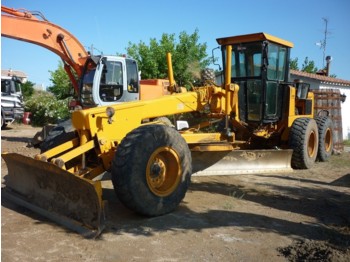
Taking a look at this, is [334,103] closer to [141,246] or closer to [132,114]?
[132,114]

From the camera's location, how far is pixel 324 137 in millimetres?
9820

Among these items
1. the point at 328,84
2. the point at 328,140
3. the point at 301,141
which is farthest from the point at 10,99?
the point at 328,84

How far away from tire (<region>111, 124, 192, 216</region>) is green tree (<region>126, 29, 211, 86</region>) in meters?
13.5

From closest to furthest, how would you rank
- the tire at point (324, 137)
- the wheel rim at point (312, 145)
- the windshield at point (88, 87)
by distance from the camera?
the wheel rim at point (312, 145) < the tire at point (324, 137) < the windshield at point (88, 87)

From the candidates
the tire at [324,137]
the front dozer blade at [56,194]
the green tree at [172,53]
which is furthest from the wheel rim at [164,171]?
the green tree at [172,53]

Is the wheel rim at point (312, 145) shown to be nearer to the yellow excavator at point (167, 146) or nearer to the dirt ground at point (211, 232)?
the yellow excavator at point (167, 146)

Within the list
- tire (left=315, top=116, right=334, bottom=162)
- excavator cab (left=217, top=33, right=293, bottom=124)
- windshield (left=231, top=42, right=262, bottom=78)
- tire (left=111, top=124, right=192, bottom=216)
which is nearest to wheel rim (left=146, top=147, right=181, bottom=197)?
tire (left=111, top=124, right=192, bottom=216)

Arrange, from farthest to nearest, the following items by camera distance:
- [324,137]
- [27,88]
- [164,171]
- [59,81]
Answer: [27,88] < [59,81] < [324,137] < [164,171]

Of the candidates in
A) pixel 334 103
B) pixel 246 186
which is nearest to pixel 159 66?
pixel 334 103

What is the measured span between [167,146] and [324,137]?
6.08m

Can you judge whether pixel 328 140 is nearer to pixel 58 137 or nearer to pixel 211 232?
pixel 211 232

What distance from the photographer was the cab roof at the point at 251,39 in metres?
7.70

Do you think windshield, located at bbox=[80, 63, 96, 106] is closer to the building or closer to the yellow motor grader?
the yellow motor grader

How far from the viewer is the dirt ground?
394cm
